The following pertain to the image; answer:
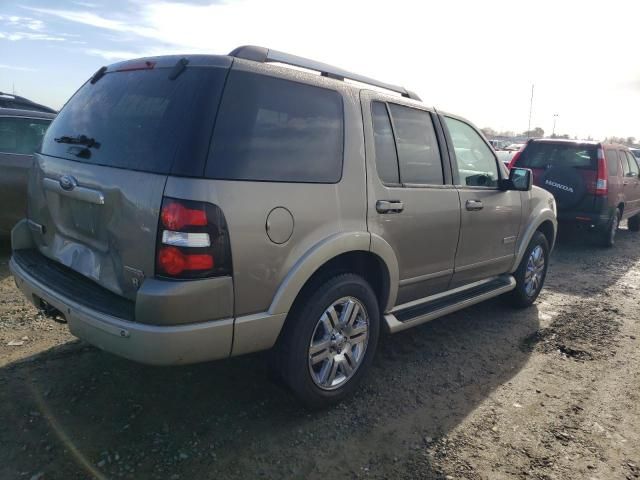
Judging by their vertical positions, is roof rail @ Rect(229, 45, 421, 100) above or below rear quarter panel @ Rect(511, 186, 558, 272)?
above

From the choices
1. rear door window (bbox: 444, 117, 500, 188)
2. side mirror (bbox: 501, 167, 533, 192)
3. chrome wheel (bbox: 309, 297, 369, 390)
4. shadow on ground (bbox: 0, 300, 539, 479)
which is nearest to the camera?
shadow on ground (bbox: 0, 300, 539, 479)

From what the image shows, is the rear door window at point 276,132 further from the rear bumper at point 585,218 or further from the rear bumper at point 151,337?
the rear bumper at point 585,218

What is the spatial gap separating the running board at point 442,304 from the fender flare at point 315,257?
55cm

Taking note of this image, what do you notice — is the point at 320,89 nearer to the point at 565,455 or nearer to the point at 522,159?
the point at 565,455

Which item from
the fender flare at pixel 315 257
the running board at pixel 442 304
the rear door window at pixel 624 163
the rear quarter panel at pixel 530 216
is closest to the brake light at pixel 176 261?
the fender flare at pixel 315 257

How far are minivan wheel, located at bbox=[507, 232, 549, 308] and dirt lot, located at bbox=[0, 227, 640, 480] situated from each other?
81cm

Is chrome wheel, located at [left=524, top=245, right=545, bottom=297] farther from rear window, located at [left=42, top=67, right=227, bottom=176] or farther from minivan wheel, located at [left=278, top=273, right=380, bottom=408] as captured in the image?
rear window, located at [left=42, top=67, right=227, bottom=176]

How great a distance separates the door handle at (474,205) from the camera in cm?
387

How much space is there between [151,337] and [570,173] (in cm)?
751

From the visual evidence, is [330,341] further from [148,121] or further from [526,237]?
[526,237]

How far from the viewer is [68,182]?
2.71 meters

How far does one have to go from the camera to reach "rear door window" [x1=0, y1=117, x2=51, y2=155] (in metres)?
5.51

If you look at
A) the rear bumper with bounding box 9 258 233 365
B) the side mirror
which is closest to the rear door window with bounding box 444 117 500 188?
the side mirror

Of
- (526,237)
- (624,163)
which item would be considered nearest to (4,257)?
(526,237)
